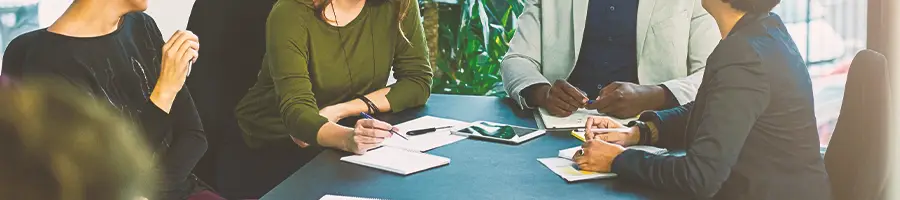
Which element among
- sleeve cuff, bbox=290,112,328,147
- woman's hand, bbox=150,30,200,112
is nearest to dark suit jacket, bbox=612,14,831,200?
sleeve cuff, bbox=290,112,328,147

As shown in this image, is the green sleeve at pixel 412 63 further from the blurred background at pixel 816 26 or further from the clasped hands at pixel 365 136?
the blurred background at pixel 816 26

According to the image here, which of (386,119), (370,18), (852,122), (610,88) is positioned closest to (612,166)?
(852,122)

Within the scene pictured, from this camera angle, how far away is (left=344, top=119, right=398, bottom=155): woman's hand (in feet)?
5.22

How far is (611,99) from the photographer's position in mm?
1790

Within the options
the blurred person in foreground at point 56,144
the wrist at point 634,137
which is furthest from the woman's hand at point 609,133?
the blurred person in foreground at point 56,144

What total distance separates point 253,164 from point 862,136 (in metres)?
1.20

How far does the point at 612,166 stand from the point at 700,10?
15.9 inches

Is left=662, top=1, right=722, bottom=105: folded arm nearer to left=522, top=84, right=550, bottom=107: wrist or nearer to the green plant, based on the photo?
left=522, top=84, right=550, bottom=107: wrist

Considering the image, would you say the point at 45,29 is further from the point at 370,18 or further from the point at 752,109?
the point at 752,109

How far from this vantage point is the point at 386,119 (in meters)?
1.94

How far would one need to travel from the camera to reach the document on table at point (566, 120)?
1762 millimetres

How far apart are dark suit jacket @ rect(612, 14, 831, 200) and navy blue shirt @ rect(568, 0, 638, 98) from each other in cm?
69

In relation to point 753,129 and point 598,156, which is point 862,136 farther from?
point 598,156

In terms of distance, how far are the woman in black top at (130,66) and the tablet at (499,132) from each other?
0.52 m
